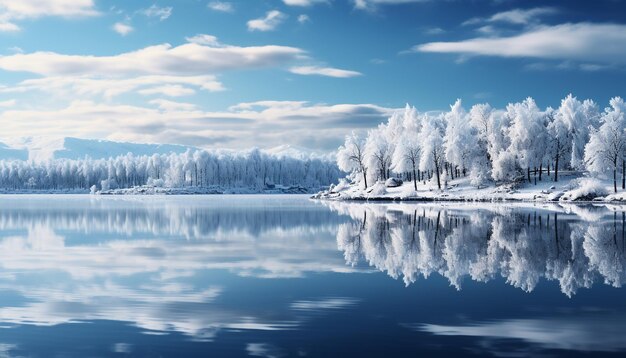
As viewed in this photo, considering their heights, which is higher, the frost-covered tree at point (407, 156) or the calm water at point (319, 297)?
the frost-covered tree at point (407, 156)

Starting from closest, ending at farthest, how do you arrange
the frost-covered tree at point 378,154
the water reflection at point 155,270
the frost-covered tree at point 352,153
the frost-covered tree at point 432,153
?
the water reflection at point 155,270 < the frost-covered tree at point 432,153 < the frost-covered tree at point 378,154 < the frost-covered tree at point 352,153

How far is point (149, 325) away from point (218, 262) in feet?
32.2

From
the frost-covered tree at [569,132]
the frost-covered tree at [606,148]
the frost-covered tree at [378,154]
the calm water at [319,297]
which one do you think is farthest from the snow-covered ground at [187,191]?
the calm water at [319,297]

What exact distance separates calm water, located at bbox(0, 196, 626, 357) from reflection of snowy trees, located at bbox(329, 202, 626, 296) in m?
0.09

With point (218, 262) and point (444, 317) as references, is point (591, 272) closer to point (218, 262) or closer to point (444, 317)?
point (444, 317)

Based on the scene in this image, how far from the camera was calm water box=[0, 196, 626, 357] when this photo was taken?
1124cm

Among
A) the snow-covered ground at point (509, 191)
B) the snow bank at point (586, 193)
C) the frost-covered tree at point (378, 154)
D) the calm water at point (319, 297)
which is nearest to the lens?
the calm water at point (319, 297)

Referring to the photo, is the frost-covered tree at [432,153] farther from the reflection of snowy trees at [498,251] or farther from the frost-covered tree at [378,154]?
the reflection of snowy trees at [498,251]

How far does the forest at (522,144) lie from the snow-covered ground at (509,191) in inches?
52.3

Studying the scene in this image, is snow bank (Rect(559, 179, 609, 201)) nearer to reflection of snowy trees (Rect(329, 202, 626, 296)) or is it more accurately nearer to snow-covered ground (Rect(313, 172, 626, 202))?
snow-covered ground (Rect(313, 172, 626, 202))


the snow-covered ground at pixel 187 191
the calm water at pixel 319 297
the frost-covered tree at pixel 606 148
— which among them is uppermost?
the frost-covered tree at pixel 606 148

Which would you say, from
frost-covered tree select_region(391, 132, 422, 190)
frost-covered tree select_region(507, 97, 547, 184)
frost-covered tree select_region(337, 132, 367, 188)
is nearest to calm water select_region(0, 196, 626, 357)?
frost-covered tree select_region(507, 97, 547, 184)

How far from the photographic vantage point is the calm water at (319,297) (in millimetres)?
11242

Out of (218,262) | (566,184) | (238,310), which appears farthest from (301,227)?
(566,184)
